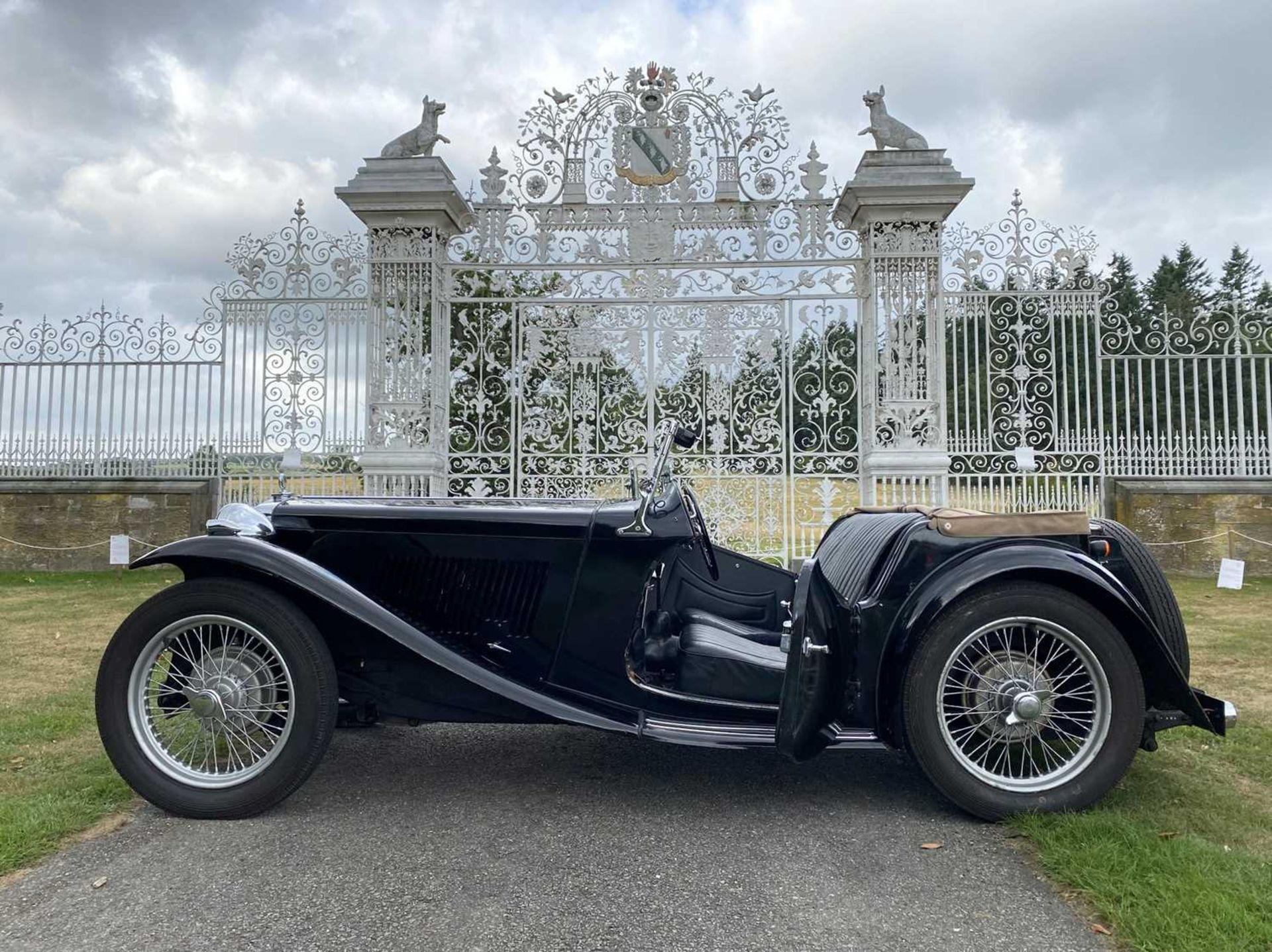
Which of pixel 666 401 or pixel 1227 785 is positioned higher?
pixel 666 401

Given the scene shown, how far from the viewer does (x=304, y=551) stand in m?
3.06

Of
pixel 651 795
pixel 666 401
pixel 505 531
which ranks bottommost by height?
pixel 651 795

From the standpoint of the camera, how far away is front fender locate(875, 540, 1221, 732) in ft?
9.07

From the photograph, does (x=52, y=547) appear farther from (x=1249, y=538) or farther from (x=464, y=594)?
(x=1249, y=538)

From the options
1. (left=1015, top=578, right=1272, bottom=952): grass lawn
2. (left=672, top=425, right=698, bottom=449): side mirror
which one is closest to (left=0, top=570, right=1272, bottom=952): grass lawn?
(left=1015, top=578, right=1272, bottom=952): grass lawn

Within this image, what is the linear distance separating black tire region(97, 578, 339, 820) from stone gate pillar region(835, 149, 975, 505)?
640cm

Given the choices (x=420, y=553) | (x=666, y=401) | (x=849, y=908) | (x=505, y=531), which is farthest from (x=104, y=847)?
(x=666, y=401)

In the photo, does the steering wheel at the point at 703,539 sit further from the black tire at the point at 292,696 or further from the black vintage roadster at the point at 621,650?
the black tire at the point at 292,696

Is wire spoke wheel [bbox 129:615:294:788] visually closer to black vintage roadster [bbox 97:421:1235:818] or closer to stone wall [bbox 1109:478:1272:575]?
black vintage roadster [bbox 97:421:1235:818]

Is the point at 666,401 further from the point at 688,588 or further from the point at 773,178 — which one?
the point at 688,588

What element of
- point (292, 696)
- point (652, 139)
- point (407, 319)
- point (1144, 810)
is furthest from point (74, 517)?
point (1144, 810)

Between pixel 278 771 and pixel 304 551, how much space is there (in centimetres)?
75

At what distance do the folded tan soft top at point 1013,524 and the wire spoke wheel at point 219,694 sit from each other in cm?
227

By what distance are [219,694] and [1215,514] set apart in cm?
956
